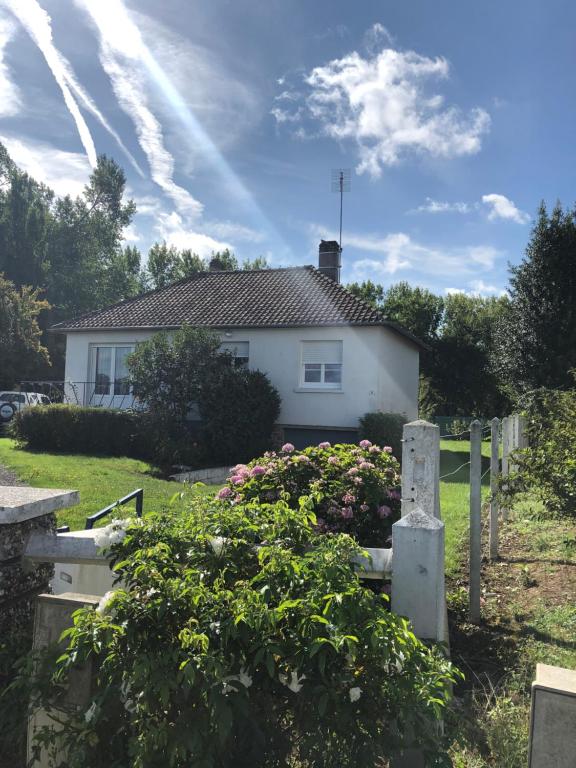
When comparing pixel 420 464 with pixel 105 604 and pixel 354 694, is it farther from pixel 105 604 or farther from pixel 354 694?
pixel 105 604

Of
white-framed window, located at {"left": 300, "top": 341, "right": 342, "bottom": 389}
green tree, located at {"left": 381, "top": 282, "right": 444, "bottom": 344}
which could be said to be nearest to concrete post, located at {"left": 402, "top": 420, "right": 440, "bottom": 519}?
white-framed window, located at {"left": 300, "top": 341, "right": 342, "bottom": 389}

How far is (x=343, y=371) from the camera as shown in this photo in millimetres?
16859

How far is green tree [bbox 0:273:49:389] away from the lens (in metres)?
27.7

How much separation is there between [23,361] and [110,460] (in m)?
19.2

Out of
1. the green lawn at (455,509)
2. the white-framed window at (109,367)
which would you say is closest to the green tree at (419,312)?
the green lawn at (455,509)

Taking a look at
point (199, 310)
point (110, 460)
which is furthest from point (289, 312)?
point (110, 460)

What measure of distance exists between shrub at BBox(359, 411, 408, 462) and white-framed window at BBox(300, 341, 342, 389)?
1555 millimetres

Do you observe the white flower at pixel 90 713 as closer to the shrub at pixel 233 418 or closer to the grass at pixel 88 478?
the grass at pixel 88 478

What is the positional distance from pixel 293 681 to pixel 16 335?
97.6ft

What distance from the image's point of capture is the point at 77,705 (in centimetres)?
204

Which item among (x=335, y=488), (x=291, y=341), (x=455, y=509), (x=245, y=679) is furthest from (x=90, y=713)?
(x=291, y=341)

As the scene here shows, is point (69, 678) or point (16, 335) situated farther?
point (16, 335)

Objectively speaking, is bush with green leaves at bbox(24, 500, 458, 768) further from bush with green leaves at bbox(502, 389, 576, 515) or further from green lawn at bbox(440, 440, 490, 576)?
green lawn at bbox(440, 440, 490, 576)

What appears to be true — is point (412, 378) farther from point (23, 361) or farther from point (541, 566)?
point (23, 361)
